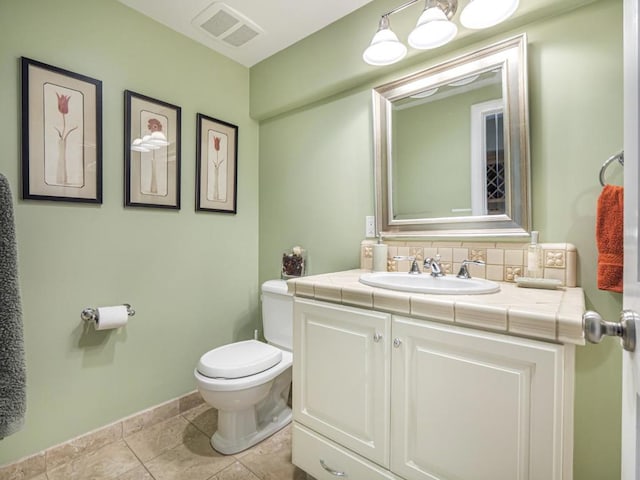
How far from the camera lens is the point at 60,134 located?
1462mm

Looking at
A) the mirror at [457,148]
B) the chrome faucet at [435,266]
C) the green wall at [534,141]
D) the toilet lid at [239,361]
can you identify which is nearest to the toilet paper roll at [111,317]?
the toilet lid at [239,361]

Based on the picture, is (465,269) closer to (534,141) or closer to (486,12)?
(534,141)

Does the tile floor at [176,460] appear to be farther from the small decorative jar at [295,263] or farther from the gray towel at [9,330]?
the gray towel at [9,330]

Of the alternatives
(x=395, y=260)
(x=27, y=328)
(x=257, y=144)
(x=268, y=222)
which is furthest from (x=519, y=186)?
(x=27, y=328)

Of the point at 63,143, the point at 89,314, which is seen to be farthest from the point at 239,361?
the point at 63,143

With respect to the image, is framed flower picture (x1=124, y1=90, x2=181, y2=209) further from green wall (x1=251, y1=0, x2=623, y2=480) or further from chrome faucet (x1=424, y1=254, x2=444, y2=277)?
chrome faucet (x1=424, y1=254, x2=444, y2=277)

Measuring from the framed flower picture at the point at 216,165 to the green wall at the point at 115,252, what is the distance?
55 millimetres

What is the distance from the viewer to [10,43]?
135cm

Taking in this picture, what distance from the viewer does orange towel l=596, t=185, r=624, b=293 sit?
101cm

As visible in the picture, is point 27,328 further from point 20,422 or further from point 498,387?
point 498,387

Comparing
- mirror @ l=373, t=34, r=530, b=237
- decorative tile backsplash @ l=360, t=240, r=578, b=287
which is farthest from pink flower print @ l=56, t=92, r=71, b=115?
decorative tile backsplash @ l=360, t=240, r=578, b=287

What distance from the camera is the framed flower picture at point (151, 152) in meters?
1.68

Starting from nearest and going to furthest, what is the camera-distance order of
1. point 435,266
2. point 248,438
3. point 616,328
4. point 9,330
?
point 616,328 → point 9,330 → point 435,266 → point 248,438

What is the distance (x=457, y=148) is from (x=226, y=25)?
146 centimetres
